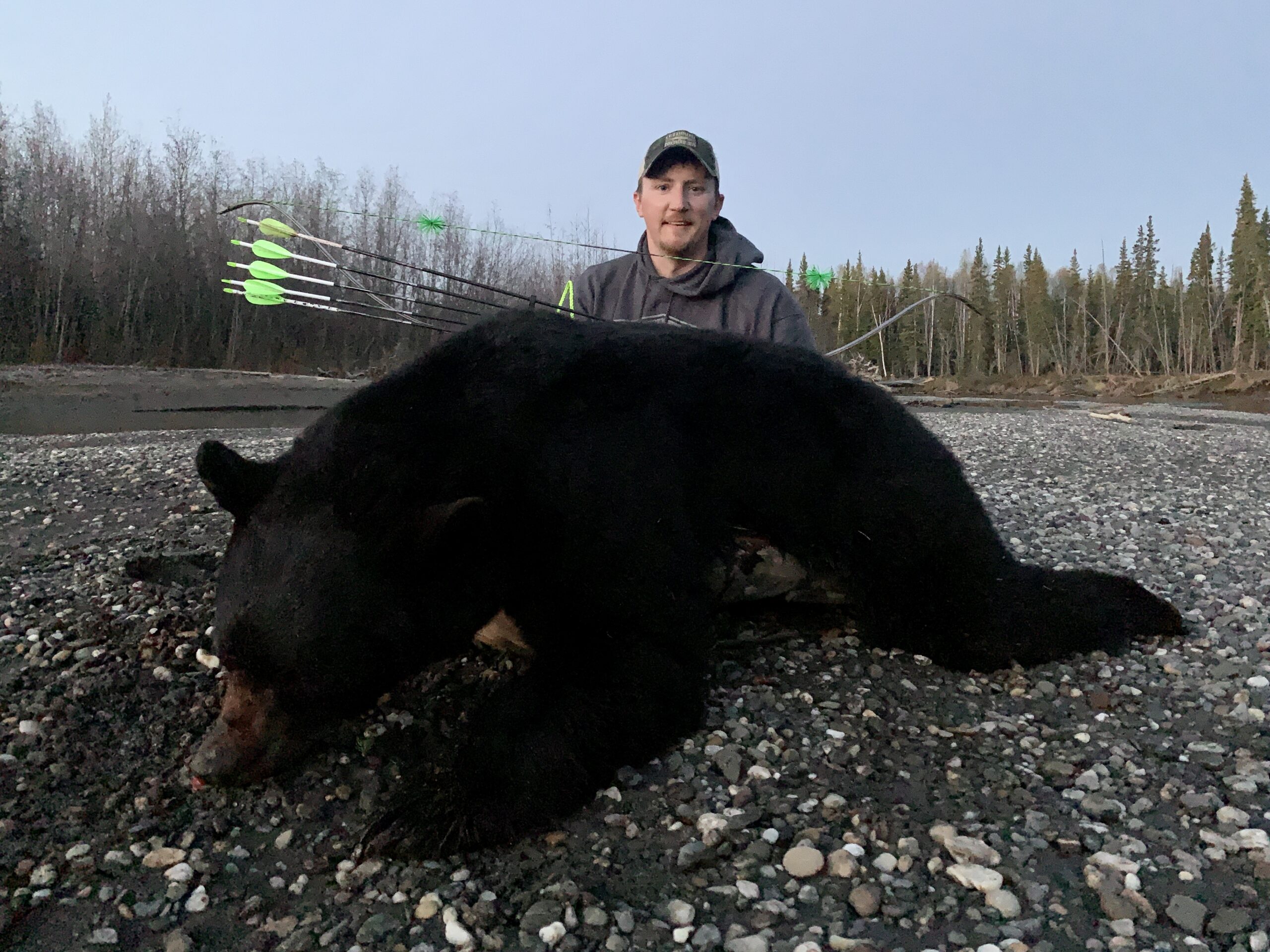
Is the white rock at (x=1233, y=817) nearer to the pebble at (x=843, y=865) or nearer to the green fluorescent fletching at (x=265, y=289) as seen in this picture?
the pebble at (x=843, y=865)

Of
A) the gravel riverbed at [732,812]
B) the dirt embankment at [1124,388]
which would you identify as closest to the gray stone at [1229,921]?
the gravel riverbed at [732,812]

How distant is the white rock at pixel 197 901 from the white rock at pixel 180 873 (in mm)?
52

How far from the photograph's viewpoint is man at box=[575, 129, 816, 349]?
17.8 feet

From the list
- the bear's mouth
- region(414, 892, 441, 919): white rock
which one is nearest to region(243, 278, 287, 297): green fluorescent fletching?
the bear's mouth

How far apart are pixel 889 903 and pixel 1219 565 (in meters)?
4.42

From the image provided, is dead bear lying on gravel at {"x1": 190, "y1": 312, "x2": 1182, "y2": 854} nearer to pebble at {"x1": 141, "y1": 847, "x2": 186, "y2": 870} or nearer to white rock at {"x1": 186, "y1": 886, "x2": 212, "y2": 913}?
pebble at {"x1": 141, "y1": 847, "x2": 186, "y2": 870}

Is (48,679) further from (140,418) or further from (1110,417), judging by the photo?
(1110,417)

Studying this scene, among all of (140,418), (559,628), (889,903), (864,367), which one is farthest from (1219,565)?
(864,367)

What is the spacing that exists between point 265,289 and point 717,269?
3211mm

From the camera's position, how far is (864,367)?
48188mm

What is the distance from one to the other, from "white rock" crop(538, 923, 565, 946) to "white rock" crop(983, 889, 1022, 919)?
1108mm

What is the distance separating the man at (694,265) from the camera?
5430 mm

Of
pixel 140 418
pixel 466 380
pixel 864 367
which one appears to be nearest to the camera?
pixel 466 380

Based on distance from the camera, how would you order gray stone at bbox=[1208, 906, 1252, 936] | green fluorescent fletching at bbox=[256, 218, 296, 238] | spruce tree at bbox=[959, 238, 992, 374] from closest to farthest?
gray stone at bbox=[1208, 906, 1252, 936] → green fluorescent fletching at bbox=[256, 218, 296, 238] → spruce tree at bbox=[959, 238, 992, 374]
